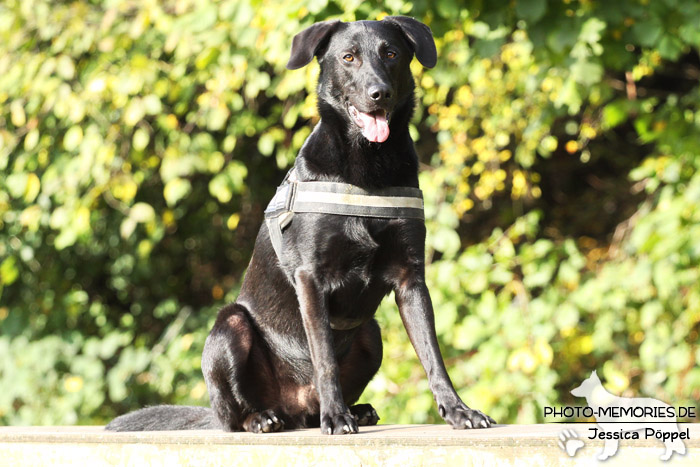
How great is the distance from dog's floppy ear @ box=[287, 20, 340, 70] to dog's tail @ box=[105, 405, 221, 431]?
1.10m

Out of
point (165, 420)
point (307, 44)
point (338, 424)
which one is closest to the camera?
point (338, 424)

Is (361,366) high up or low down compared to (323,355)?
down

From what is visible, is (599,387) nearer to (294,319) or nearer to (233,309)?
(294,319)

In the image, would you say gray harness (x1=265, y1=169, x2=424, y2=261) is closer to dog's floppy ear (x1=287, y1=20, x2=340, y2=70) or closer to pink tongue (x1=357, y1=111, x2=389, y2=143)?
pink tongue (x1=357, y1=111, x2=389, y2=143)

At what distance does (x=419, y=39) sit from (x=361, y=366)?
0.97 m

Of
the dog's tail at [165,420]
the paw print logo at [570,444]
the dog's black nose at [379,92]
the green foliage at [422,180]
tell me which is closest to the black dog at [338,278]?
the dog's black nose at [379,92]

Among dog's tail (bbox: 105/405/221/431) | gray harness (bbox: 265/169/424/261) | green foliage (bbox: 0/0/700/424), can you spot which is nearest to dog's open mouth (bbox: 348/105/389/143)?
gray harness (bbox: 265/169/424/261)

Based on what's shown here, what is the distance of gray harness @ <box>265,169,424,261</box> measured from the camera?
2.18 meters

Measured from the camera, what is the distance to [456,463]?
71.1 inches

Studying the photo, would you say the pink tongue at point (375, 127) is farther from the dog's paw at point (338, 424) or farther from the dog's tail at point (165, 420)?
the dog's tail at point (165, 420)

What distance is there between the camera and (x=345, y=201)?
7.16 feet

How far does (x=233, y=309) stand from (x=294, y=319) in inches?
8.6

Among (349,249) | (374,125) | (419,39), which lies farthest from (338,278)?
(419,39)

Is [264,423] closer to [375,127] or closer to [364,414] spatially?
[364,414]
